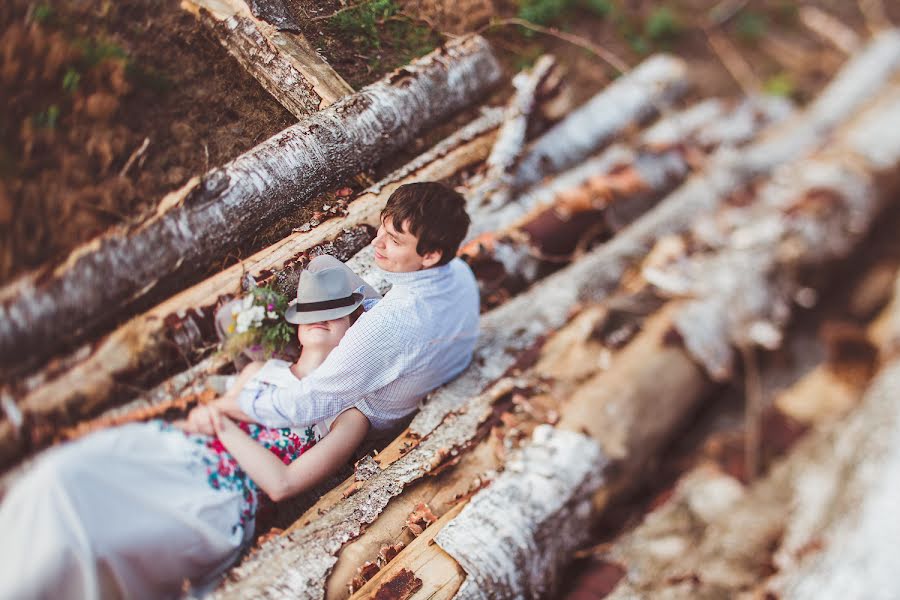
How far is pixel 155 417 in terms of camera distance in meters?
1.34

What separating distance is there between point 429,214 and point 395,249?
0.10 metres

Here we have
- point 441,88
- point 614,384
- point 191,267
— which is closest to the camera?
point 191,267

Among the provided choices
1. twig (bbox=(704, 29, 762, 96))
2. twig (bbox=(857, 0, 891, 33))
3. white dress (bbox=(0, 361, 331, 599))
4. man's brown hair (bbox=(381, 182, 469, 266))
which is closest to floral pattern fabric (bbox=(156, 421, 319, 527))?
white dress (bbox=(0, 361, 331, 599))

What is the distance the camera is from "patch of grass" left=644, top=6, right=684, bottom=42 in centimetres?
429

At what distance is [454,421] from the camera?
5.48 feet

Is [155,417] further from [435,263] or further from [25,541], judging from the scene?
[435,263]

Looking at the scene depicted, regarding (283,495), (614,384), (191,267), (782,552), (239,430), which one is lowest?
(782,552)

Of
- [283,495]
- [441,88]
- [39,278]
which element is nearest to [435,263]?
[441,88]

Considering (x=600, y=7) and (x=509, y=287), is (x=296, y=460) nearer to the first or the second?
(x=509, y=287)

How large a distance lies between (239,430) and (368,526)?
0.34 metres

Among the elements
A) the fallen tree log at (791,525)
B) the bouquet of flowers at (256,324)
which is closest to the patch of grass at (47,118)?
the bouquet of flowers at (256,324)

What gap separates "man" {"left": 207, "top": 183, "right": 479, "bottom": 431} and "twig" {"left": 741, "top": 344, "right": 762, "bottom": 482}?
5.84ft

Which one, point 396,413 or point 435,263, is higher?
point 435,263

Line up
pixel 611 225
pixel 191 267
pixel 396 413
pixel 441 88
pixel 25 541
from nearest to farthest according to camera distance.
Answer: pixel 25 541 → pixel 191 267 → pixel 396 413 → pixel 441 88 → pixel 611 225
